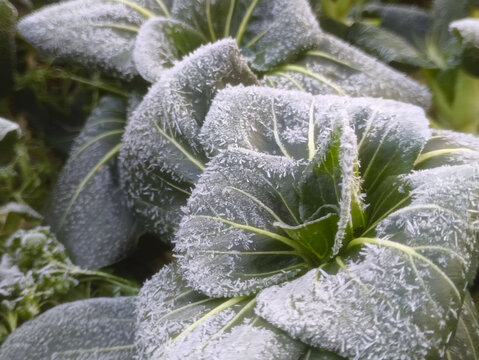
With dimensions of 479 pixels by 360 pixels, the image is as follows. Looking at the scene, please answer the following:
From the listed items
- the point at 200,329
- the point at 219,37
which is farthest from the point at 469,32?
the point at 200,329

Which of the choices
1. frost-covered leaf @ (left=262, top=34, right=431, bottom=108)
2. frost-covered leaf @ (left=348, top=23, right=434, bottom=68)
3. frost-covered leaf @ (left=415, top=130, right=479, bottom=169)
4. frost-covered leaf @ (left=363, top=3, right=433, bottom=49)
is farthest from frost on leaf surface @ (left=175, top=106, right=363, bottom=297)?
frost-covered leaf @ (left=363, top=3, right=433, bottom=49)

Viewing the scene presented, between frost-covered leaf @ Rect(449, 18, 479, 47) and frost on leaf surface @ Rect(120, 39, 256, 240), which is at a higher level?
frost-covered leaf @ Rect(449, 18, 479, 47)

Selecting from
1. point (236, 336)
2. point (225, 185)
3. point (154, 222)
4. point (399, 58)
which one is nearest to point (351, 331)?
point (236, 336)

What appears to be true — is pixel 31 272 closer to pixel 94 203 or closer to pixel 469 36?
pixel 94 203

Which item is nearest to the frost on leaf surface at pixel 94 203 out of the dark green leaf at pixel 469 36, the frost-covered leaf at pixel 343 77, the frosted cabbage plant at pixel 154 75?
the frosted cabbage plant at pixel 154 75

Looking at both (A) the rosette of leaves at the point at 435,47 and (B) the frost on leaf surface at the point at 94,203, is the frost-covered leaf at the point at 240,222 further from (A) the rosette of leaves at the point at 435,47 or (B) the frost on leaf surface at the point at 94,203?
(A) the rosette of leaves at the point at 435,47

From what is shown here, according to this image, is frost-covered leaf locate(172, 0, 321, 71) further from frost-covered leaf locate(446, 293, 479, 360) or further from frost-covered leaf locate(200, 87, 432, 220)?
frost-covered leaf locate(446, 293, 479, 360)
